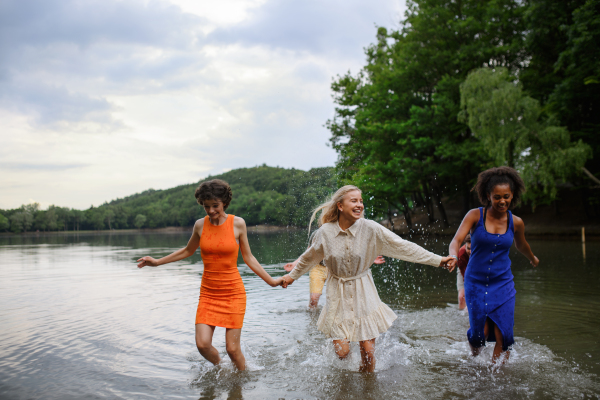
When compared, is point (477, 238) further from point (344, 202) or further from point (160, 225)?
point (160, 225)

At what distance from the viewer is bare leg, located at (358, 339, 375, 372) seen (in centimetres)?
453

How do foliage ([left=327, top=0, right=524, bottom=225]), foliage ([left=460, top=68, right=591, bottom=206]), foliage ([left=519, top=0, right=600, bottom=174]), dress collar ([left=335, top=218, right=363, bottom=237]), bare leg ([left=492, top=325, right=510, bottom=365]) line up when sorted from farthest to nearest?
foliage ([left=327, top=0, right=524, bottom=225]) < foliage ([left=460, top=68, right=591, bottom=206]) < foliage ([left=519, top=0, right=600, bottom=174]) < bare leg ([left=492, top=325, right=510, bottom=365]) < dress collar ([left=335, top=218, right=363, bottom=237])

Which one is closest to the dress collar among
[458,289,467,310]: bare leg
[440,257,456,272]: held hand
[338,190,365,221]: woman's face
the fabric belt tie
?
[338,190,365,221]: woman's face

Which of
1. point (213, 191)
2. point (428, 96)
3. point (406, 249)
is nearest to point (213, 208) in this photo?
point (213, 191)

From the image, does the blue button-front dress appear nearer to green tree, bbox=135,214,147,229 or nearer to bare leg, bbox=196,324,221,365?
bare leg, bbox=196,324,221,365

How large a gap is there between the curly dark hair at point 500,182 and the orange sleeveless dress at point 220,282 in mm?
2673

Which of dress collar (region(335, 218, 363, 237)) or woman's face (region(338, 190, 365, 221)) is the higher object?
woman's face (region(338, 190, 365, 221))

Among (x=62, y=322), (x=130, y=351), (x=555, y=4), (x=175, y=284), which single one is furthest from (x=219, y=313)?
(x=555, y=4)

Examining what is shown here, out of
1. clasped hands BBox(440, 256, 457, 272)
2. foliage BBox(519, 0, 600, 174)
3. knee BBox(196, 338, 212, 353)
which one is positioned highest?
foliage BBox(519, 0, 600, 174)

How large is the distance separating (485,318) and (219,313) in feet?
8.97

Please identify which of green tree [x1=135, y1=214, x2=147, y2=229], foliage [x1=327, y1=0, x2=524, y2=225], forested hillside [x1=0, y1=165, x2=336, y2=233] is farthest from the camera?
green tree [x1=135, y1=214, x2=147, y2=229]

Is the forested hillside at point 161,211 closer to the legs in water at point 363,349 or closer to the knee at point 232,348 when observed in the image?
the knee at point 232,348

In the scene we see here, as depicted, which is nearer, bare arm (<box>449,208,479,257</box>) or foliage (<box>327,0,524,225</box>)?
bare arm (<box>449,208,479,257</box>)

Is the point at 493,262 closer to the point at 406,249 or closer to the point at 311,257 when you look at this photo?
the point at 406,249
